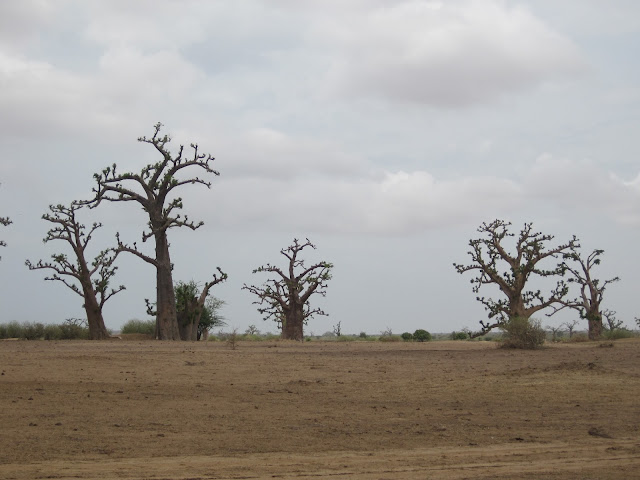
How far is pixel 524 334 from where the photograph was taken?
957 inches

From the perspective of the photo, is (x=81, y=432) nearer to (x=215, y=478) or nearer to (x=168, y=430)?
(x=168, y=430)

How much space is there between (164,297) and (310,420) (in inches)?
840

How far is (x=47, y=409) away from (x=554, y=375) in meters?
9.02

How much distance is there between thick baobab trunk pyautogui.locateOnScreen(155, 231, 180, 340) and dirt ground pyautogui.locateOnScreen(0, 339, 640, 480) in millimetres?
13156

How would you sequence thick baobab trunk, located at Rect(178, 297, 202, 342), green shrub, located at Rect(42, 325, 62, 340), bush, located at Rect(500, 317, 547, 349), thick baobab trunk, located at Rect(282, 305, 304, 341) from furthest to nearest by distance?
thick baobab trunk, located at Rect(282, 305, 304, 341), thick baobab trunk, located at Rect(178, 297, 202, 342), green shrub, located at Rect(42, 325, 62, 340), bush, located at Rect(500, 317, 547, 349)

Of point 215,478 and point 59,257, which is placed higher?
point 59,257

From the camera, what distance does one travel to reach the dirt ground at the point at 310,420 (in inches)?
293

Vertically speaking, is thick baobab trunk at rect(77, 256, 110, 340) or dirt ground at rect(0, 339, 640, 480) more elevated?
thick baobab trunk at rect(77, 256, 110, 340)

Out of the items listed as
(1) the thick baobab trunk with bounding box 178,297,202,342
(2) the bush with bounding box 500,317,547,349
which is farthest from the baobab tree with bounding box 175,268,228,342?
(2) the bush with bounding box 500,317,547,349

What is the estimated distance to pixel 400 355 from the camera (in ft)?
69.1

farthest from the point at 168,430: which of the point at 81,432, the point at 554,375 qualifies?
the point at 554,375

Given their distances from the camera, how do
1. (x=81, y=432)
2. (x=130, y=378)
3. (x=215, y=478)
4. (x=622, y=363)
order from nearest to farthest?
1. (x=215, y=478)
2. (x=81, y=432)
3. (x=130, y=378)
4. (x=622, y=363)

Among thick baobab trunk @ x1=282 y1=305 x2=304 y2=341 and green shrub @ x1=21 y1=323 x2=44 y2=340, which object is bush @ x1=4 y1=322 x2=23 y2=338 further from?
thick baobab trunk @ x1=282 y1=305 x2=304 y2=341

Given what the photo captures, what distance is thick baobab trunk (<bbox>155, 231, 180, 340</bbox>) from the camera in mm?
30531
